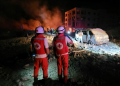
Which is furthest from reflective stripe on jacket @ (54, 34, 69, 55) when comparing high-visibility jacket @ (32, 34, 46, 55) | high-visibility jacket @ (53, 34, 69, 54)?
high-visibility jacket @ (32, 34, 46, 55)

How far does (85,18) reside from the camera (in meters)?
34.7

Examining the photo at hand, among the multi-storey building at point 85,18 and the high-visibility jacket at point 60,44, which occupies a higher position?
the multi-storey building at point 85,18

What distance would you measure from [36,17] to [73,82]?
123 ft

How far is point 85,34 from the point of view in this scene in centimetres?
1069

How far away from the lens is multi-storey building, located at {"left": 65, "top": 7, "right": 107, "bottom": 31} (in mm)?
33219

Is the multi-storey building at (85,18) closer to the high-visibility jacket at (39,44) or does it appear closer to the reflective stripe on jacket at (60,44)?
the reflective stripe on jacket at (60,44)

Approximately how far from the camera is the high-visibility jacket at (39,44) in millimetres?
3150

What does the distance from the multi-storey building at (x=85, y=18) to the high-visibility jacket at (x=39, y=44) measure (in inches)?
1241

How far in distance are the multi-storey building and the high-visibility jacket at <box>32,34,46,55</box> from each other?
103ft

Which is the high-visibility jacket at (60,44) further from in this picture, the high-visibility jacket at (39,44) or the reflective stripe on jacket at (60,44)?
the high-visibility jacket at (39,44)

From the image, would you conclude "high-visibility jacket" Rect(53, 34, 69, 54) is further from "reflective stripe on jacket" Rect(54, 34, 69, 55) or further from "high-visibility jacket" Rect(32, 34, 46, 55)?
"high-visibility jacket" Rect(32, 34, 46, 55)

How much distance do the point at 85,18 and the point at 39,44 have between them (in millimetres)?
34625

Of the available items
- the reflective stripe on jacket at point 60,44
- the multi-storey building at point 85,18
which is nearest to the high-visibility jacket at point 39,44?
the reflective stripe on jacket at point 60,44

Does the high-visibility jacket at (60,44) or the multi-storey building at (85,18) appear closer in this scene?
the high-visibility jacket at (60,44)
